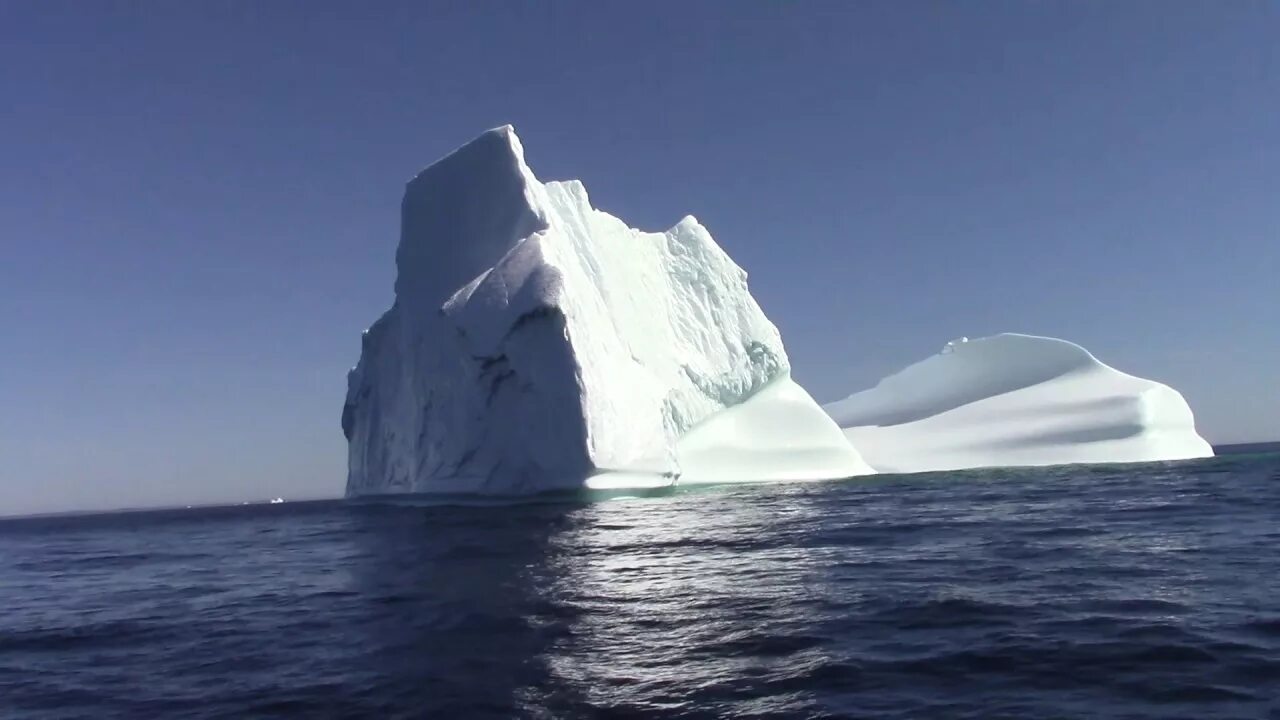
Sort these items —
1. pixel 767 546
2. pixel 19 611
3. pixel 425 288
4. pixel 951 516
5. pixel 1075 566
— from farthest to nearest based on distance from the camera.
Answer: pixel 425 288 → pixel 951 516 → pixel 767 546 → pixel 19 611 → pixel 1075 566

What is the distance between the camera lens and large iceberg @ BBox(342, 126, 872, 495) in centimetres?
2475

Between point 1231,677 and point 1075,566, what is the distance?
4394 mm

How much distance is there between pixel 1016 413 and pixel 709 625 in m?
36.7

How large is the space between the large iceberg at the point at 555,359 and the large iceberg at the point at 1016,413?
24.1ft

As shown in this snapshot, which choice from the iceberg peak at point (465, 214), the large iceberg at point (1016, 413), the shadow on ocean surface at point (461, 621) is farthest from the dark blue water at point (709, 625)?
the large iceberg at point (1016, 413)

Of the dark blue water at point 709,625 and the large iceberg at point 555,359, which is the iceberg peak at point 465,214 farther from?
the dark blue water at point 709,625

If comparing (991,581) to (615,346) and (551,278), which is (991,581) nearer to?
(551,278)

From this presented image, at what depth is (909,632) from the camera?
7039 mm

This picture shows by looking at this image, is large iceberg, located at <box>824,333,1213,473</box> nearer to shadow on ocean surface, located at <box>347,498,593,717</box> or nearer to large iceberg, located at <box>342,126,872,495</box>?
large iceberg, located at <box>342,126,872,495</box>

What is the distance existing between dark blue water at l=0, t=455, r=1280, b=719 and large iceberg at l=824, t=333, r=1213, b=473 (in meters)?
21.9

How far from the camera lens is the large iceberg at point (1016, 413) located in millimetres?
36438

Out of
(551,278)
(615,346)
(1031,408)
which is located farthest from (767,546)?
(1031,408)

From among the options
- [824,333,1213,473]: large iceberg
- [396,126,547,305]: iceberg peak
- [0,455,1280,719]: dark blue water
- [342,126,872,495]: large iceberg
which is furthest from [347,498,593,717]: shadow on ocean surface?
[824,333,1213,473]: large iceberg

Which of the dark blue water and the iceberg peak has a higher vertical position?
the iceberg peak
